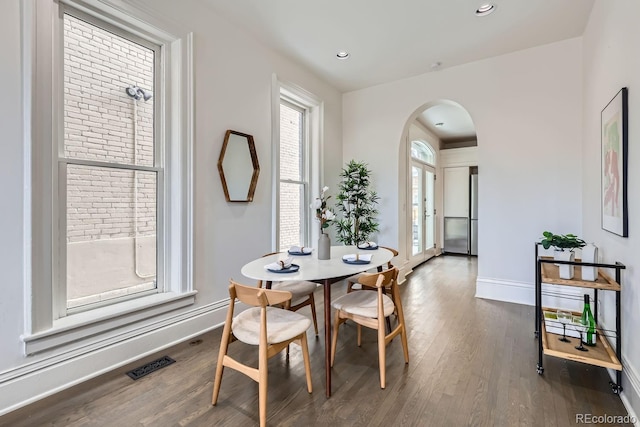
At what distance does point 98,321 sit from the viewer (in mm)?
2064

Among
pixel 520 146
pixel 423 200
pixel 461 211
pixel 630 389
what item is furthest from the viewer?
pixel 461 211

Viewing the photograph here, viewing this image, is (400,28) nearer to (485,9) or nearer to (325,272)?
(485,9)

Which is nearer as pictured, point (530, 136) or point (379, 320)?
point (379, 320)

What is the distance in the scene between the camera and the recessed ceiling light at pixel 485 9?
2.72 m

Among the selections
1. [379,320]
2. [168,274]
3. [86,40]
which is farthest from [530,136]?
[86,40]

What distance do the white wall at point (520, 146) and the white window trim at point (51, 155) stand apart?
125 inches

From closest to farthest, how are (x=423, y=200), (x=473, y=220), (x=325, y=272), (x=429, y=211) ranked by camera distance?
1. (x=325, y=272)
2. (x=423, y=200)
3. (x=429, y=211)
4. (x=473, y=220)

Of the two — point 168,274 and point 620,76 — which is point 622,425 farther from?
point 168,274

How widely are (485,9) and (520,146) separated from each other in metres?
1.58

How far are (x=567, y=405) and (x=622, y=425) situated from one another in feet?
0.74

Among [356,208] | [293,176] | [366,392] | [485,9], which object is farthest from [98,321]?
[485,9]

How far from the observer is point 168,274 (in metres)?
Result: 2.63

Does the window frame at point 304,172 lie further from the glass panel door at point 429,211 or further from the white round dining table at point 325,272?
the glass panel door at point 429,211

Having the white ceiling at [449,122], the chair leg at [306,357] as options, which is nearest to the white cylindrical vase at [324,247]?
the chair leg at [306,357]
